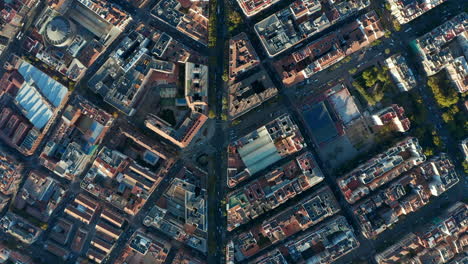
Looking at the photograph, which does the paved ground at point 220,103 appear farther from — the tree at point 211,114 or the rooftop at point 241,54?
the rooftop at point 241,54

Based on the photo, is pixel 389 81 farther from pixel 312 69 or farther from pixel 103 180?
pixel 103 180

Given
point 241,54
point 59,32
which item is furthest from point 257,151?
point 59,32

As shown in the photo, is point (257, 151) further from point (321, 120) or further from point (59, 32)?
point (59, 32)

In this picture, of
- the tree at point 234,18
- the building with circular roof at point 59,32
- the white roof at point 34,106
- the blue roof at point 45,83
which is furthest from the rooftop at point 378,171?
the building with circular roof at point 59,32

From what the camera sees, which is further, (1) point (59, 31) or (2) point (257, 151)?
(2) point (257, 151)

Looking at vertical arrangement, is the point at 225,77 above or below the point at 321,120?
above

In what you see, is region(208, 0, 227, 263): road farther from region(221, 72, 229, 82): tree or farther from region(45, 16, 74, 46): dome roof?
region(45, 16, 74, 46): dome roof

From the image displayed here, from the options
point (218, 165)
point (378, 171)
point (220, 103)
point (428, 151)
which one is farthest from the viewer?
point (218, 165)

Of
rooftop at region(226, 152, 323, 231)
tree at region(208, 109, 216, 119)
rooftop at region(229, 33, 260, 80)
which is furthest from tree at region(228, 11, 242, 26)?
rooftop at region(226, 152, 323, 231)
